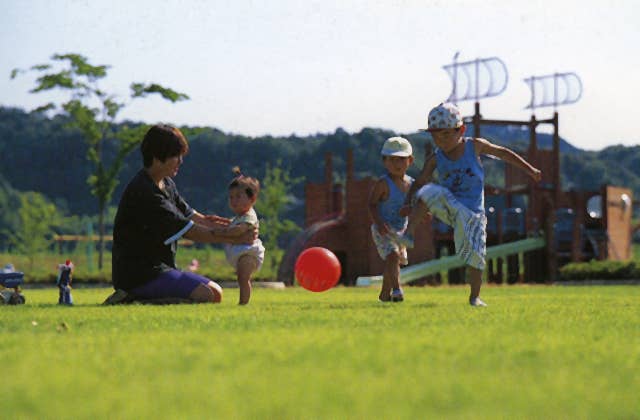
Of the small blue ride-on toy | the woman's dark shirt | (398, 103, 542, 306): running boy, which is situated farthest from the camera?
the small blue ride-on toy

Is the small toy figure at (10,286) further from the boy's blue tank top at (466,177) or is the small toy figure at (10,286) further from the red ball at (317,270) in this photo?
the boy's blue tank top at (466,177)

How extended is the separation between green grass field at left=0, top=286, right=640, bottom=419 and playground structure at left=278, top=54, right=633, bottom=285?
1994 cm

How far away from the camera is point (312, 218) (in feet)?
99.5

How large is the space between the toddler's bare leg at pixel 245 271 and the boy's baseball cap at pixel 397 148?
1.78 m

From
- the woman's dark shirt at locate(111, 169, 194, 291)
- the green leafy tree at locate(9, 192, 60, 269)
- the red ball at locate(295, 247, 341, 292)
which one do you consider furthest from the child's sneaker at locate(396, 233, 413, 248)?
the green leafy tree at locate(9, 192, 60, 269)

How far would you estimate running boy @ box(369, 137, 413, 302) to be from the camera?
9.62 meters

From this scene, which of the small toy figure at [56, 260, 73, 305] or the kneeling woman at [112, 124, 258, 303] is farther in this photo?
the small toy figure at [56, 260, 73, 305]

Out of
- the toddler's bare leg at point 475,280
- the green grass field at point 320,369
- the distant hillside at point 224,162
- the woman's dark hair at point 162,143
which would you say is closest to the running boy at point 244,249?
the woman's dark hair at point 162,143

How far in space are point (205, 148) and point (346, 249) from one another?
193 feet

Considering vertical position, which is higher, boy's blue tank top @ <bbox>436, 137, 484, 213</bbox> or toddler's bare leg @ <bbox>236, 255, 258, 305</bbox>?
boy's blue tank top @ <bbox>436, 137, 484, 213</bbox>

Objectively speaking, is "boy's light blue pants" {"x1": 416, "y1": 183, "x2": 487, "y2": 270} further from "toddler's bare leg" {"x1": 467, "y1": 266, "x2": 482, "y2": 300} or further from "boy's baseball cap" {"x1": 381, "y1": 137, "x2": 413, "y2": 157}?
"boy's baseball cap" {"x1": 381, "y1": 137, "x2": 413, "y2": 157}

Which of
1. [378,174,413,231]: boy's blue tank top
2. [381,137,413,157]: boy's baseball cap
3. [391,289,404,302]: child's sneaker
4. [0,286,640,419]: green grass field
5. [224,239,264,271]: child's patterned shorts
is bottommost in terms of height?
[0,286,640,419]: green grass field

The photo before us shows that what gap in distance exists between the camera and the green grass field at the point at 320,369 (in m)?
2.79

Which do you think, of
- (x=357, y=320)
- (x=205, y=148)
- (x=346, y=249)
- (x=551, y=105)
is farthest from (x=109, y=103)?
(x=205, y=148)
